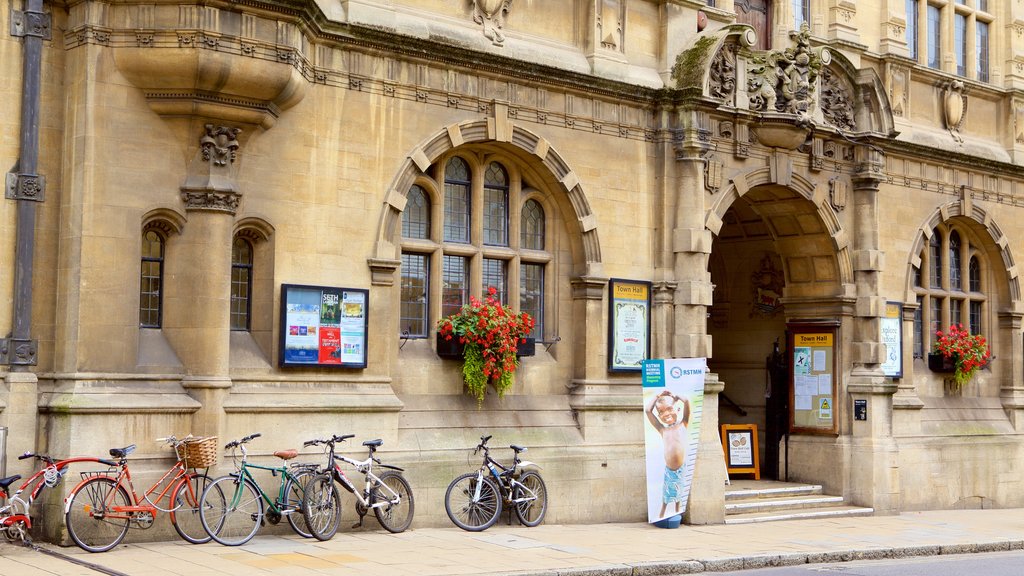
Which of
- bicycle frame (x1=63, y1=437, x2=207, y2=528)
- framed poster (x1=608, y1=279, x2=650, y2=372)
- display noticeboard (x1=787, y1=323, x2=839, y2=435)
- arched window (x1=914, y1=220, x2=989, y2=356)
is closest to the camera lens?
bicycle frame (x1=63, y1=437, x2=207, y2=528)

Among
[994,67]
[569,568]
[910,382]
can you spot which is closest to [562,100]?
[569,568]

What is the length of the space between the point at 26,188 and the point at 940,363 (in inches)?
640

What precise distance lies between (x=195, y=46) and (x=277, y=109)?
1.36 m

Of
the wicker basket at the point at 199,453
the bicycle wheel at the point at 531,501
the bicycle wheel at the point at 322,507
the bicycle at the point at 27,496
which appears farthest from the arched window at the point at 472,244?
the bicycle at the point at 27,496

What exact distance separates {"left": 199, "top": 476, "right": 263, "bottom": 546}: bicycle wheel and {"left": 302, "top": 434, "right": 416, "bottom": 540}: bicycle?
1.85ft

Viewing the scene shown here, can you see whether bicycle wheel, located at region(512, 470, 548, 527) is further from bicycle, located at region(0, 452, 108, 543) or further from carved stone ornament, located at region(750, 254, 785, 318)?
carved stone ornament, located at region(750, 254, 785, 318)

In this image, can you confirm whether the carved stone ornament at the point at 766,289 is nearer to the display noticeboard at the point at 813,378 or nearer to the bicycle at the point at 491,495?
the display noticeboard at the point at 813,378

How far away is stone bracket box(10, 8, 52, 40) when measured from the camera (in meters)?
13.6

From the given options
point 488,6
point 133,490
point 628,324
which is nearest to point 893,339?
point 628,324

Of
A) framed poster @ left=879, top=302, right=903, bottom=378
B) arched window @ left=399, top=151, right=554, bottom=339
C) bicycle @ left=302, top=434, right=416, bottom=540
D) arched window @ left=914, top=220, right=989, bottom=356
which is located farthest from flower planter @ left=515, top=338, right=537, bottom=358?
arched window @ left=914, top=220, right=989, bottom=356

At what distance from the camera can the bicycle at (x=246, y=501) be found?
13.4 meters

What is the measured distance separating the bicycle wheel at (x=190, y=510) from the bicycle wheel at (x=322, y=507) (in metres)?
1.10

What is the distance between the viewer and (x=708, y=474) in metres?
18.2

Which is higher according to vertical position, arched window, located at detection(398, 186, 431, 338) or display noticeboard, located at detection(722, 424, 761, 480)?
arched window, located at detection(398, 186, 431, 338)
